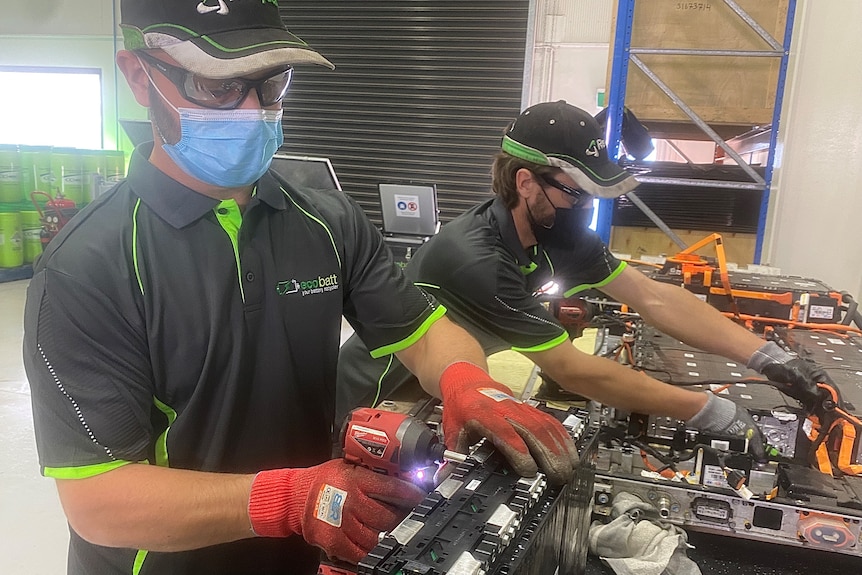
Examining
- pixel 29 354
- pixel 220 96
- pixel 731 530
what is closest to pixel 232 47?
pixel 220 96

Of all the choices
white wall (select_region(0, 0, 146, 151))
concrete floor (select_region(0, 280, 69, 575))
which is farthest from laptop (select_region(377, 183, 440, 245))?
white wall (select_region(0, 0, 146, 151))

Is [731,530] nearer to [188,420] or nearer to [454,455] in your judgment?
[454,455]

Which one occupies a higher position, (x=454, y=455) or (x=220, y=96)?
(x=220, y=96)

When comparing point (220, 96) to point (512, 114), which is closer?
point (220, 96)

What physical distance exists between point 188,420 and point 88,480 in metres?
0.17

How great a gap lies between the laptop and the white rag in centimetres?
281

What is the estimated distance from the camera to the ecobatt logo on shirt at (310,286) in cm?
110

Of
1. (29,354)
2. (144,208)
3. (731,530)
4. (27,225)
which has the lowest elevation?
(27,225)

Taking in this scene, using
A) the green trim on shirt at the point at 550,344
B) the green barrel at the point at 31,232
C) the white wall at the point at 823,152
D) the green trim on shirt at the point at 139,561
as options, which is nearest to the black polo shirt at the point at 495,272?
the green trim on shirt at the point at 550,344

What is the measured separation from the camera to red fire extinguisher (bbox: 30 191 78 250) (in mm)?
5695

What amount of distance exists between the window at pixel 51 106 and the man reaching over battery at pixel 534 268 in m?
6.27

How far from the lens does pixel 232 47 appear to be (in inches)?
37.9

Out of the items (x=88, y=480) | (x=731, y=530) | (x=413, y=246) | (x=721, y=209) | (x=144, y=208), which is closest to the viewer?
(x=88, y=480)

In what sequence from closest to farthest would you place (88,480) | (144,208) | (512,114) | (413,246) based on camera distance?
(88,480), (144,208), (413,246), (512,114)
